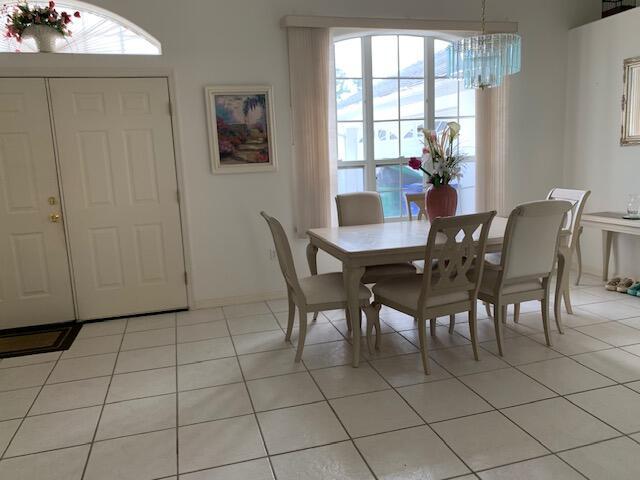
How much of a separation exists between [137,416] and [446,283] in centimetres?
183

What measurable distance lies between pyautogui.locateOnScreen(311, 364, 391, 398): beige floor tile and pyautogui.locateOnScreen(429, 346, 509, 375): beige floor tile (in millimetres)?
450

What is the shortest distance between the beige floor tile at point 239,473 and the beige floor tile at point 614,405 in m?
1.58

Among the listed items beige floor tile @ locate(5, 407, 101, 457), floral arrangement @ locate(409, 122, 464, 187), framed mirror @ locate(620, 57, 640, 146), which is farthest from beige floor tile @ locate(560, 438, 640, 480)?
framed mirror @ locate(620, 57, 640, 146)

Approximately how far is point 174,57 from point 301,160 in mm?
1333

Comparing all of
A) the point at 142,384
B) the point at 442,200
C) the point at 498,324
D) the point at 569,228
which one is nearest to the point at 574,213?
the point at 569,228

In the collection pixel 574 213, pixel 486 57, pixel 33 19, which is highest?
pixel 33 19

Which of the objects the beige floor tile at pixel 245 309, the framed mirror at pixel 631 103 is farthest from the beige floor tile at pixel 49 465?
the framed mirror at pixel 631 103

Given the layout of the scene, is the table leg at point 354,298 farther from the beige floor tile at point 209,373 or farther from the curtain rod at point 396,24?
the curtain rod at point 396,24

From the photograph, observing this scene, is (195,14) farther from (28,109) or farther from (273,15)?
(28,109)

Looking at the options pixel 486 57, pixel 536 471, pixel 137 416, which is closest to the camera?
pixel 536 471

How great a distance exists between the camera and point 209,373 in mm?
3041

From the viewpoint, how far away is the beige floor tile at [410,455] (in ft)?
6.59

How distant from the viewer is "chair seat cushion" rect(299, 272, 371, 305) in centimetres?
309

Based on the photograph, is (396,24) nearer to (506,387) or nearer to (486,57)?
(486,57)
